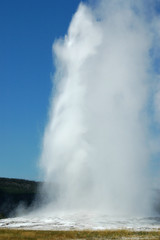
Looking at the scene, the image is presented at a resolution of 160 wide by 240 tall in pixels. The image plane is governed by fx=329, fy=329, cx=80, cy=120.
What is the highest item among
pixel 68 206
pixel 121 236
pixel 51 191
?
pixel 51 191

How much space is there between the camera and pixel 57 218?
43.1 metres

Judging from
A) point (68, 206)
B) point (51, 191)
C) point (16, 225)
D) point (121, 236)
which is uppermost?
point (51, 191)

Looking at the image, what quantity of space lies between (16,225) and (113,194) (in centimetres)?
1758

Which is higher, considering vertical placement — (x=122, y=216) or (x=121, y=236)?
(x=122, y=216)

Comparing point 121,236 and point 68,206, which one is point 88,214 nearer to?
point 68,206

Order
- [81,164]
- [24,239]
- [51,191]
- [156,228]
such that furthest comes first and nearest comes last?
1. [51,191]
2. [81,164]
3. [156,228]
4. [24,239]

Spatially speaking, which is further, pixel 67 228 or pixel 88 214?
pixel 88 214

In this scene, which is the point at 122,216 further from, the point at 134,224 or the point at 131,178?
the point at 131,178

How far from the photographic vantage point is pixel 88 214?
45.2 meters

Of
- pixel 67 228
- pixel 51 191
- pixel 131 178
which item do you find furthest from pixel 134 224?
pixel 51 191

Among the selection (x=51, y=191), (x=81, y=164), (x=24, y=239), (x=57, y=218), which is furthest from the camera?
(x=51, y=191)

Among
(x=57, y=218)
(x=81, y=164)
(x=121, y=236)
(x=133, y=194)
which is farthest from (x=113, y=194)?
(x=121, y=236)

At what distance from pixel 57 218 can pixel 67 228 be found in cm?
651

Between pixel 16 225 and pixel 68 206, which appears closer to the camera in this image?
pixel 16 225
